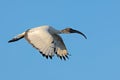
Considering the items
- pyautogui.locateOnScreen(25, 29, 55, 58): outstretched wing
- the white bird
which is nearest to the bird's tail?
the white bird

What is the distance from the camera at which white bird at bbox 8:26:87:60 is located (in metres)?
19.2

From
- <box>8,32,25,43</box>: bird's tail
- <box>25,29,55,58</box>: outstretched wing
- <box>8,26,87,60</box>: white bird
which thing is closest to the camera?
<box>25,29,55,58</box>: outstretched wing

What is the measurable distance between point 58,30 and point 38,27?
655 millimetres

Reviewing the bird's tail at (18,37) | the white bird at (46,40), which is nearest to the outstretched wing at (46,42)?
the white bird at (46,40)

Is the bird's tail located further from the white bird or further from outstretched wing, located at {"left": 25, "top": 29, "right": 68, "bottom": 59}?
outstretched wing, located at {"left": 25, "top": 29, "right": 68, "bottom": 59}

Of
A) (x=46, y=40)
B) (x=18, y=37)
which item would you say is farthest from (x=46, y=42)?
(x=18, y=37)

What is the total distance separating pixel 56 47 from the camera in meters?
21.0

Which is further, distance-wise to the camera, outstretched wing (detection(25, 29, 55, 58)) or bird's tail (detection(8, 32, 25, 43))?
bird's tail (detection(8, 32, 25, 43))

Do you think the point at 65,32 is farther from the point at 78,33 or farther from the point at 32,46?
the point at 32,46

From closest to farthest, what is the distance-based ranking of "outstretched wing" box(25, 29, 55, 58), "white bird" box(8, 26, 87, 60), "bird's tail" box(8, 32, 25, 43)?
1. "outstretched wing" box(25, 29, 55, 58)
2. "white bird" box(8, 26, 87, 60)
3. "bird's tail" box(8, 32, 25, 43)

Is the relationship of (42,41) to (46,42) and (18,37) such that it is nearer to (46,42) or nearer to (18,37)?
(46,42)

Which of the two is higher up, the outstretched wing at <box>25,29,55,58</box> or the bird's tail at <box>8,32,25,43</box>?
the bird's tail at <box>8,32,25,43</box>

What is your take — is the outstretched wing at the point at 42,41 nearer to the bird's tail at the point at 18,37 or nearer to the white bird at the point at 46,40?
the white bird at the point at 46,40

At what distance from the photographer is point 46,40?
1970 cm
